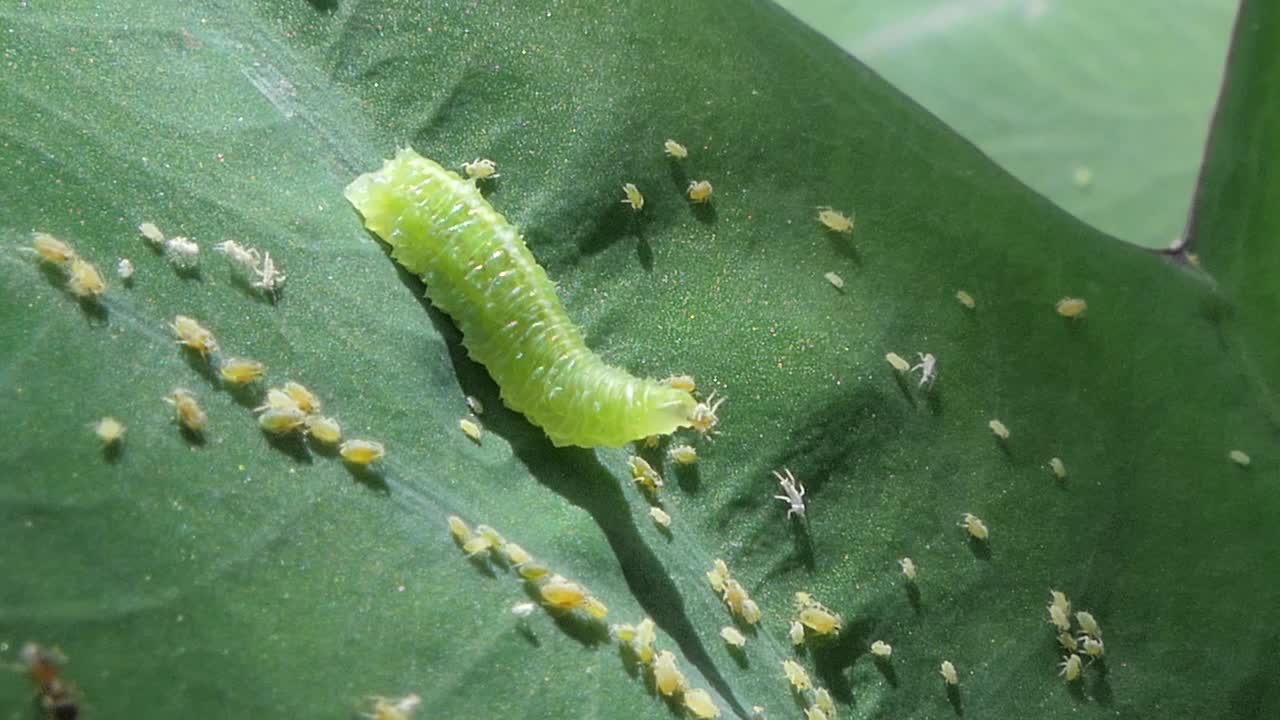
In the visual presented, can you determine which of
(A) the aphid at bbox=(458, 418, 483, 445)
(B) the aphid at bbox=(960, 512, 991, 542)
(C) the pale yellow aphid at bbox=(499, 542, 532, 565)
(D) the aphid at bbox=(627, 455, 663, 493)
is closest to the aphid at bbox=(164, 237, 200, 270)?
(A) the aphid at bbox=(458, 418, 483, 445)

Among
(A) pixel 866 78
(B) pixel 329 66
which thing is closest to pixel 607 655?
(B) pixel 329 66

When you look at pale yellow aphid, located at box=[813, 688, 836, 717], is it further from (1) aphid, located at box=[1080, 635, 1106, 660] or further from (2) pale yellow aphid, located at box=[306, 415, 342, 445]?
(2) pale yellow aphid, located at box=[306, 415, 342, 445]

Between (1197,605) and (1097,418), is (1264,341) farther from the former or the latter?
(1197,605)

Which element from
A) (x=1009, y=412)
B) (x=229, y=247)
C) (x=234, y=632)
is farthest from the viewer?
(x=1009, y=412)

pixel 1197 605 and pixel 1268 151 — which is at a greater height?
pixel 1268 151

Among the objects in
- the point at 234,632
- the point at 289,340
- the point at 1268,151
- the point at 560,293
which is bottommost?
the point at 234,632

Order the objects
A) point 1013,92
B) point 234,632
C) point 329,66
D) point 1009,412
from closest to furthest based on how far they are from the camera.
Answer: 1. point 234,632
2. point 329,66
3. point 1009,412
4. point 1013,92

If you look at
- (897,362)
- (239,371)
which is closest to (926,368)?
(897,362)
